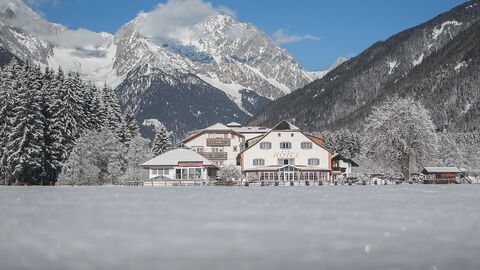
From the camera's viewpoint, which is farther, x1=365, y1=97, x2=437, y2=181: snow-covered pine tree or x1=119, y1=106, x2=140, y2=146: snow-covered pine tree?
x1=119, y1=106, x2=140, y2=146: snow-covered pine tree

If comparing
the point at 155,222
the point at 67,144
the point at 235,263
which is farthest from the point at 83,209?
the point at 67,144

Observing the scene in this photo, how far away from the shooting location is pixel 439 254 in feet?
41.0

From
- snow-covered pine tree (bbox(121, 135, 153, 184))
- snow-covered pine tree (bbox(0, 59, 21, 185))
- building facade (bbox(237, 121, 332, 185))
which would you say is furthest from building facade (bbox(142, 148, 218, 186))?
snow-covered pine tree (bbox(0, 59, 21, 185))

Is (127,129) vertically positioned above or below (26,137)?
above

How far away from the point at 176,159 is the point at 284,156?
19.0 meters

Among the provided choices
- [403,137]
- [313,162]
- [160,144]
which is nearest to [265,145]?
[313,162]

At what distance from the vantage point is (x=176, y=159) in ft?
264

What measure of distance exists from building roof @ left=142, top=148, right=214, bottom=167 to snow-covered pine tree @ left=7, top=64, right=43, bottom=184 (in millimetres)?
19480

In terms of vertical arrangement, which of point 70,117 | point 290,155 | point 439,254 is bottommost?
point 439,254

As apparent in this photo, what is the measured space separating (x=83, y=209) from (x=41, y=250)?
11.0 meters

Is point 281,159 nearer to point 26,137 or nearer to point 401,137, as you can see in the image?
point 401,137

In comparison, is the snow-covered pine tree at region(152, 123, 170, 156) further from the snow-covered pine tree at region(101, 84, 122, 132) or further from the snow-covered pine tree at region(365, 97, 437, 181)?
the snow-covered pine tree at region(365, 97, 437, 181)

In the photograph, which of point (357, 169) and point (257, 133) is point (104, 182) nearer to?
point (257, 133)

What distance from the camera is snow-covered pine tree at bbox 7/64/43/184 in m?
61.3
